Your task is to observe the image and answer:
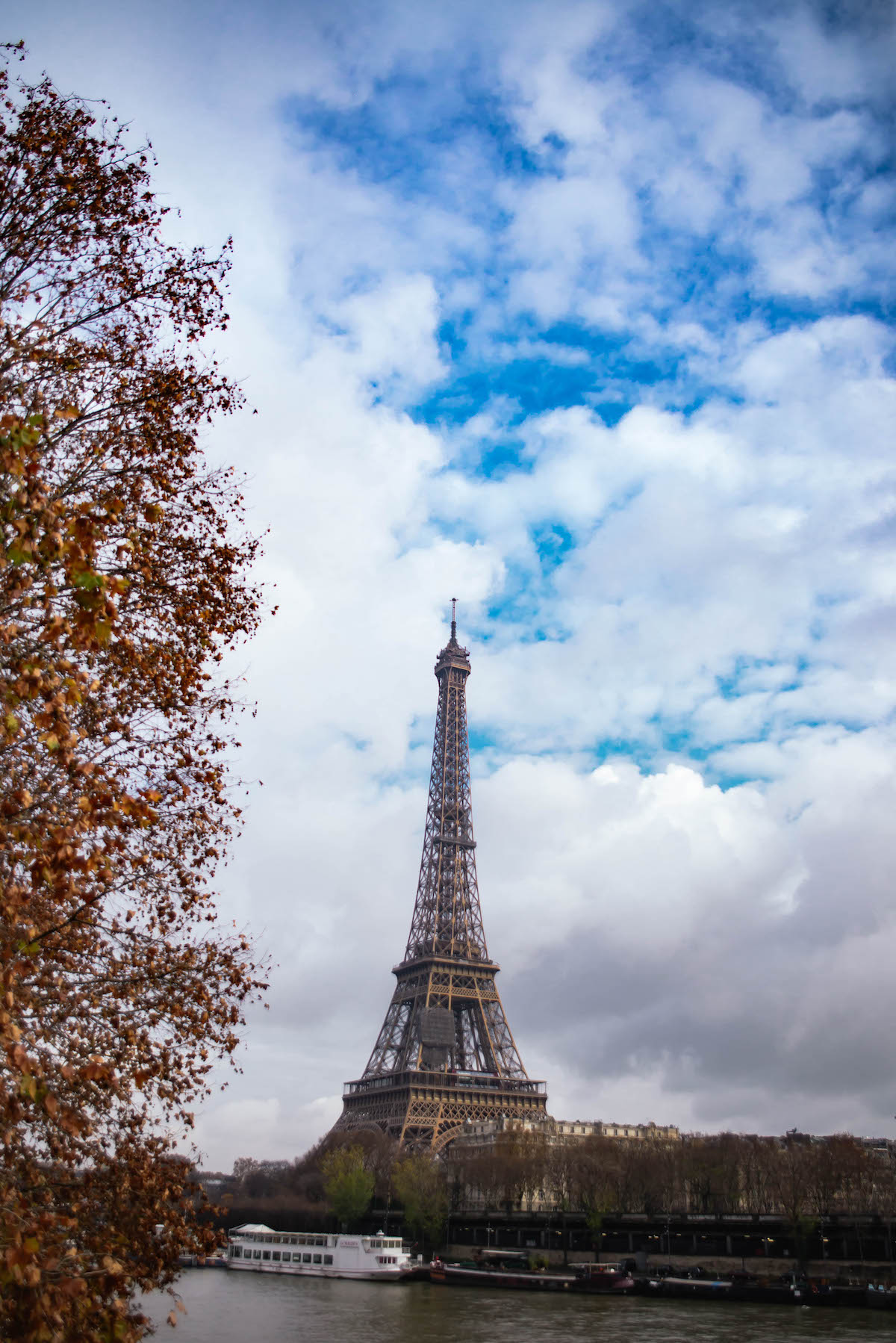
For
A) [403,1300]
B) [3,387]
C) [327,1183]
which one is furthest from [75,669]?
[327,1183]

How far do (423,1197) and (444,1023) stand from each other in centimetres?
2085

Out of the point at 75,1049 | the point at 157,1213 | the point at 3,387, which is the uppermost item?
the point at 3,387

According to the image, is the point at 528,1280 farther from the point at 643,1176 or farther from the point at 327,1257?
the point at 643,1176

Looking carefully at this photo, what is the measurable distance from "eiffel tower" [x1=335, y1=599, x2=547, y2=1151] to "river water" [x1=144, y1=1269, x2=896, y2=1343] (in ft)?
130

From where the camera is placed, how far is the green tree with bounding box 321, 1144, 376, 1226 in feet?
310

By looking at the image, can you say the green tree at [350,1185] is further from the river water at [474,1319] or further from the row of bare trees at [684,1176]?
the river water at [474,1319]

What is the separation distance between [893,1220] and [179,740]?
233 feet

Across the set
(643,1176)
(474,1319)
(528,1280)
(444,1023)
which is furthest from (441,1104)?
(474,1319)

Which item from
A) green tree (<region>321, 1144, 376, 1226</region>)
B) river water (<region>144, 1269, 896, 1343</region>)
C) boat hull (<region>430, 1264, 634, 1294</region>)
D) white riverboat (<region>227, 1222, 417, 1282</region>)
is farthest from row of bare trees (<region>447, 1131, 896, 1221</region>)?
river water (<region>144, 1269, 896, 1343</region>)

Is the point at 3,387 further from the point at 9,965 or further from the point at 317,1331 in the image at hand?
the point at 317,1331

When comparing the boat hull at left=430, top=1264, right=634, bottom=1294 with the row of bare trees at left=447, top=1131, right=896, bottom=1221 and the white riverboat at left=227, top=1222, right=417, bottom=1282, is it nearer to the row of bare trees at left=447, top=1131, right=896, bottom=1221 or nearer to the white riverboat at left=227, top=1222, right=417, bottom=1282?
the white riverboat at left=227, top=1222, right=417, bottom=1282

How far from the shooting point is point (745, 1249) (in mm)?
73688

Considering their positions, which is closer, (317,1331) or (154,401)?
(154,401)

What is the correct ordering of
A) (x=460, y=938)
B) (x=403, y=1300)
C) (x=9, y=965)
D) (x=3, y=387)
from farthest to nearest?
1. (x=460, y=938)
2. (x=403, y=1300)
3. (x=3, y=387)
4. (x=9, y=965)
